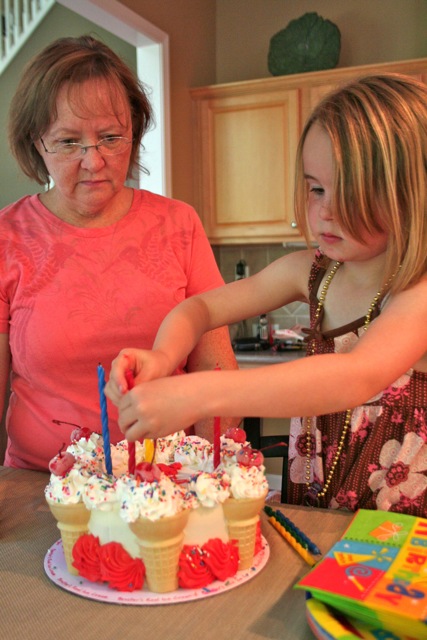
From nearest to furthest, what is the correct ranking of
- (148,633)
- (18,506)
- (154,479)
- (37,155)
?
(148,633)
(154,479)
(18,506)
(37,155)

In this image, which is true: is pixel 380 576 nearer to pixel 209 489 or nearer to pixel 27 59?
pixel 209 489

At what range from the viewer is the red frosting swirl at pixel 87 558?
913mm

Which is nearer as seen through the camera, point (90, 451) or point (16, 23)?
point (90, 451)

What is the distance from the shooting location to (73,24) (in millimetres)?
3998

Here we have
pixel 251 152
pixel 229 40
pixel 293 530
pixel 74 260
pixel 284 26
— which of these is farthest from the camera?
pixel 229 40

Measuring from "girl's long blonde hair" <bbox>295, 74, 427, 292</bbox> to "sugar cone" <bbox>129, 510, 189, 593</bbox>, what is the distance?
48cm

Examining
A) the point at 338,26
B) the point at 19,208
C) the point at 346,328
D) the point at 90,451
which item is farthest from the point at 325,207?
the point at 338,26

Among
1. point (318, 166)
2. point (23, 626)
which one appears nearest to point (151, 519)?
point (23, 626)

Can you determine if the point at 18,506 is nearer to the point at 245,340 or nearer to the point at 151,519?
the point at 151,519

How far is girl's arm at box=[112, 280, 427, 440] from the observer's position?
0.85m

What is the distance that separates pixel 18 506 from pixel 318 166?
76 centimetres

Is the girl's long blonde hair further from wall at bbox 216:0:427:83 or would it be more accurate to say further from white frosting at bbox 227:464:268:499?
wall at bbox 216:0:427:83

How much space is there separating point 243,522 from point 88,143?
86 centimetres

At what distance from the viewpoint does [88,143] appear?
145 cm
